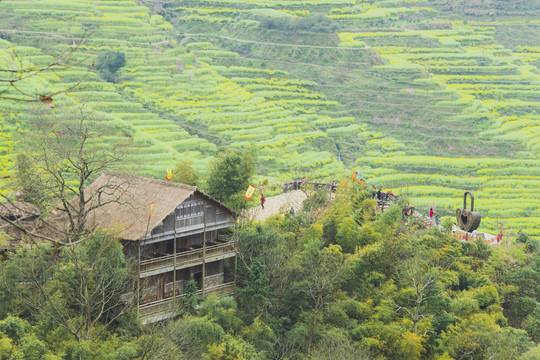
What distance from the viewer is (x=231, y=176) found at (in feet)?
94.8

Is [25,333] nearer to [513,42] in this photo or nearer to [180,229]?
[180,229]

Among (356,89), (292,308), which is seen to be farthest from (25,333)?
(356,89)

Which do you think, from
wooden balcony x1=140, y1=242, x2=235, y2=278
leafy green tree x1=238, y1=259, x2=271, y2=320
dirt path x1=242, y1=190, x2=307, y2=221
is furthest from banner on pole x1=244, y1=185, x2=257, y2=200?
leafy green tree x1=238, y1=259, x2=271, y2=320

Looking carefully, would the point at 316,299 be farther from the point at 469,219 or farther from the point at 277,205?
the point at 469,219

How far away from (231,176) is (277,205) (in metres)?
8.93

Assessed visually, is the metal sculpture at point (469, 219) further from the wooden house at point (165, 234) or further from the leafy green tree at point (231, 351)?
the leafy green tree at point (231, 351)

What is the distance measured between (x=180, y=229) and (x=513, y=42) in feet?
228

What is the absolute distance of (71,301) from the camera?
21.8m

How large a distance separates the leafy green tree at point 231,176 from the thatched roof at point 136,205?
12.0 ft

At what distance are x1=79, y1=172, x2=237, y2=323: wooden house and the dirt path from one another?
470 centimetres

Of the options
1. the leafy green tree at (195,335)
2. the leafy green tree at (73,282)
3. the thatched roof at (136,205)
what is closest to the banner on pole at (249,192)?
the thatched roof at (136,205)

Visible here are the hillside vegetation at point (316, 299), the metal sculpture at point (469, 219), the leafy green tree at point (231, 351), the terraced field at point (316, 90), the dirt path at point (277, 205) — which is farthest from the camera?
the terraced field at point (316, 90)

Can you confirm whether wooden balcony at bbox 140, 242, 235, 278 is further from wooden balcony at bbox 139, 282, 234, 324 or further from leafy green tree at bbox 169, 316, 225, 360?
leafy green tree at bbox 169, 316, 225, 360

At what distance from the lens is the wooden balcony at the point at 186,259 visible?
2369cm
